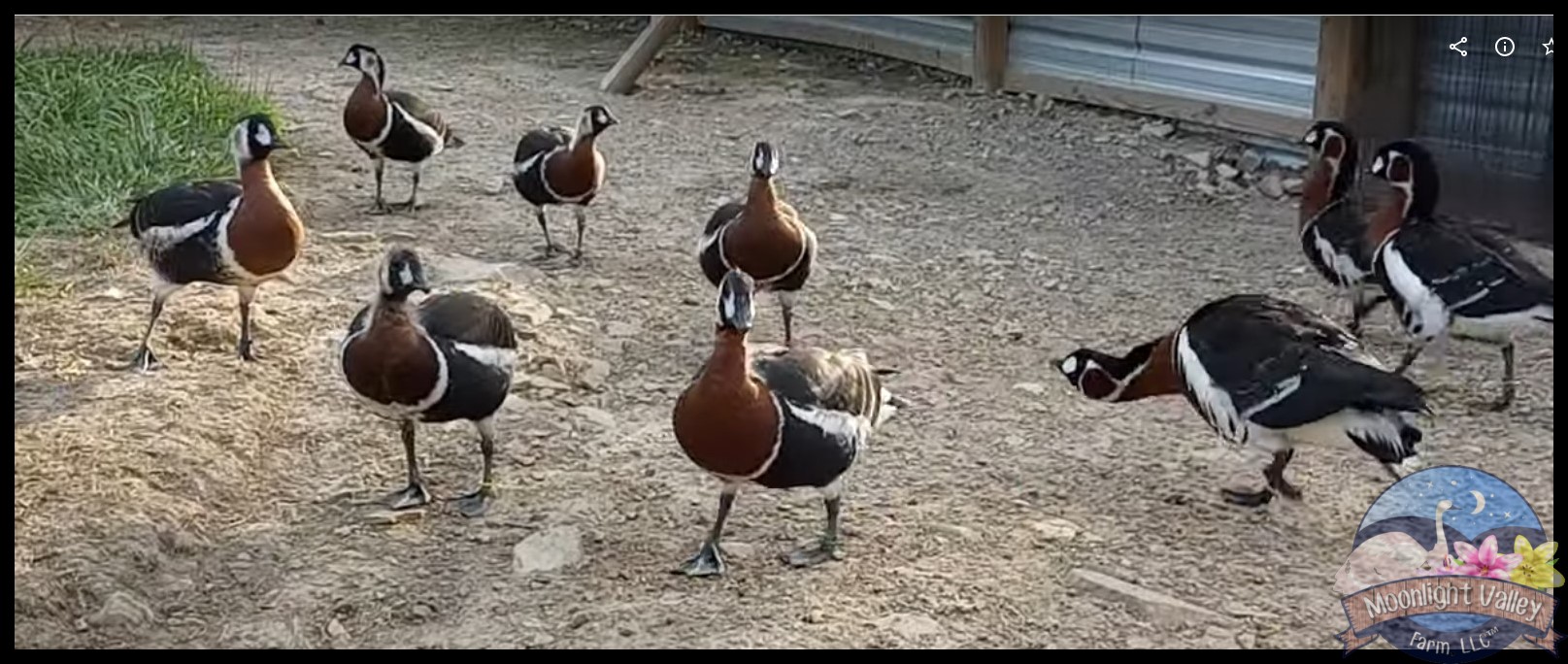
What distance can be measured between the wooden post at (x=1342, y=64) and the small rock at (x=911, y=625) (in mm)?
4780

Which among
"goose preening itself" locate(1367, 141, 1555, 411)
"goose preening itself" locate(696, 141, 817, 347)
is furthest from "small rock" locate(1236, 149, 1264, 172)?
"goose preening itself" locate(696, 141, 817, 347)

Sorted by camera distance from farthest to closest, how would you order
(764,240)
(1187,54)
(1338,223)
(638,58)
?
(638,58) → (1187,54) → (1338,223) → (764,240)

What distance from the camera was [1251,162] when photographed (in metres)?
8.74

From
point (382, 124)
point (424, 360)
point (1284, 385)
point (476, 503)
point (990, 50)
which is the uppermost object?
point (424, 360)

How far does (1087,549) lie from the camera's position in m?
4.77

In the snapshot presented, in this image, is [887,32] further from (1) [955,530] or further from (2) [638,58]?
(1) [955,530]

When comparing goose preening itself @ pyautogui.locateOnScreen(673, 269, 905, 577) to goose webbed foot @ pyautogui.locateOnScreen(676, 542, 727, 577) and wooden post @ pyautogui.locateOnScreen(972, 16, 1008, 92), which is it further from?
wooden post @ pyautogui.locateOnScreen(972, 16, 1008, 92)

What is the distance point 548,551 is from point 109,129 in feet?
15.9

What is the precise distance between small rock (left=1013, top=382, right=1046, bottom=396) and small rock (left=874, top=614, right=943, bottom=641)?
1.81 m

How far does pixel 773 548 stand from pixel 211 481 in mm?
1654

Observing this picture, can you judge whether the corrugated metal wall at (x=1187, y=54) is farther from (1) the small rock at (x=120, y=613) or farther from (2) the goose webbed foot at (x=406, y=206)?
(1) the small rock at (x=120, y=613)

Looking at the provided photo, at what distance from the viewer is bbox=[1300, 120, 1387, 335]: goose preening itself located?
21.0 feet

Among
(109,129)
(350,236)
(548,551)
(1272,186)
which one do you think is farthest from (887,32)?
(548,551)

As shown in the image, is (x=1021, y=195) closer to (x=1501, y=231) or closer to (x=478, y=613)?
(x=1501, y=231)
